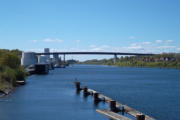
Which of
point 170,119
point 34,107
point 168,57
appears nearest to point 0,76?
point 34,107

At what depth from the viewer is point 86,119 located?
898 inches

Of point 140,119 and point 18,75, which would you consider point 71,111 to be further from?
point 18,75

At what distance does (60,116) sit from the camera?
23.8 m

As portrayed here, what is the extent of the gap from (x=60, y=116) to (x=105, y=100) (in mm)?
8200

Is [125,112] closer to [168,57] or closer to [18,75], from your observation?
[18,75]

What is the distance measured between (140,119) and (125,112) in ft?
17.6

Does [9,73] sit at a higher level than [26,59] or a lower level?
lower

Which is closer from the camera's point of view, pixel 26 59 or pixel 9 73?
pixel 9 73

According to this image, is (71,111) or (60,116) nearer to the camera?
(60,116)

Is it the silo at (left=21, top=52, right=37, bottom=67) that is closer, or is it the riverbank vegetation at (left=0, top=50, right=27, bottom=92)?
the riverbank vegetation at (left=0, top=50, right=27, bottom=92)

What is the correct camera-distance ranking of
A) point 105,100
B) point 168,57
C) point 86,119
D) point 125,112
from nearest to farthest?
point 86,119 < point 125,112 < point 105,100 < point 168,57

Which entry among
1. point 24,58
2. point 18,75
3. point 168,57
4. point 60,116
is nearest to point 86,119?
point 60,116

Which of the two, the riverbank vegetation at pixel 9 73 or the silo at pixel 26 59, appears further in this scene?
the silo at pixel 26 59

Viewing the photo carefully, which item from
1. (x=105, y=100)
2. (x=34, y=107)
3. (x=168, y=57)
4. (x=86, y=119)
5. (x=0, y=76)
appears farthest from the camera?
(x=168, y=57)
